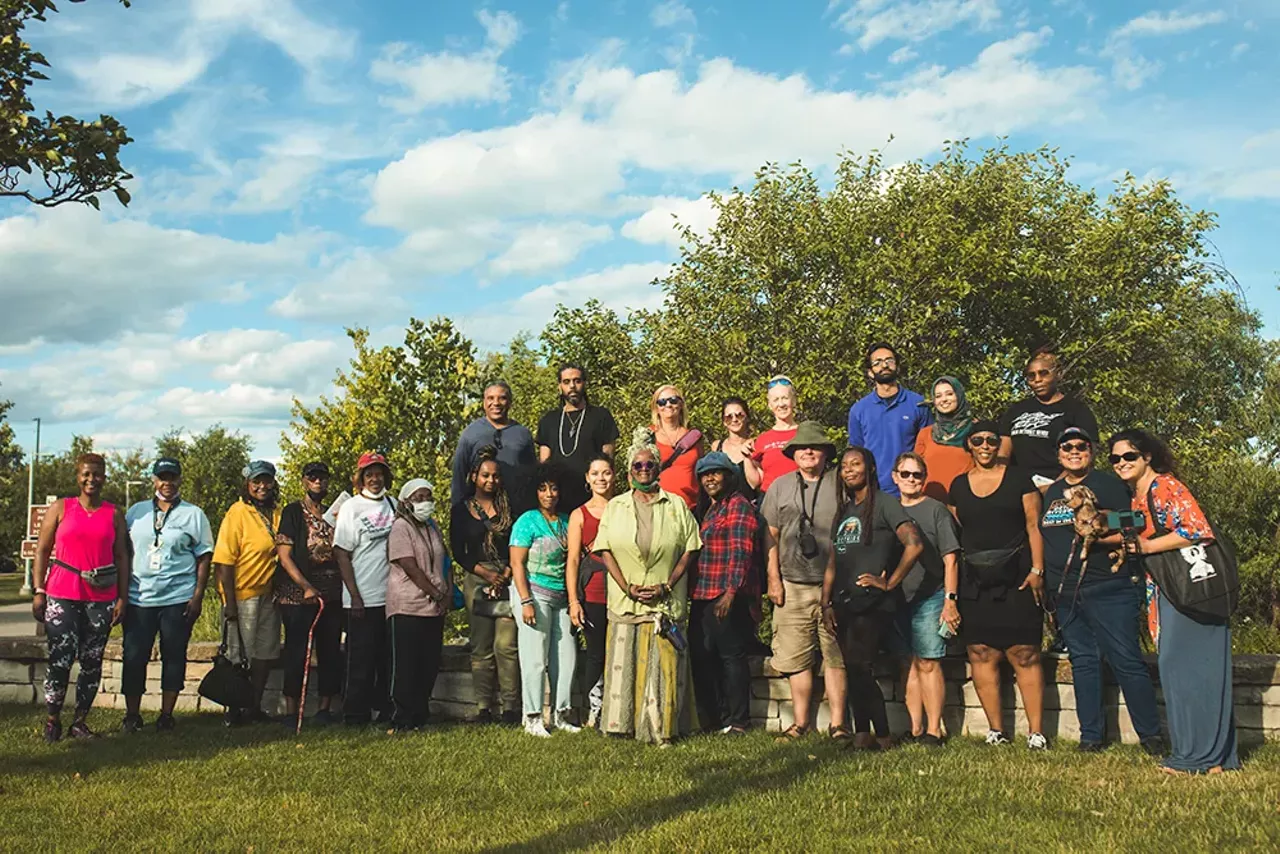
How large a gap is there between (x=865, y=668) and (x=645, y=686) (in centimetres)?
144

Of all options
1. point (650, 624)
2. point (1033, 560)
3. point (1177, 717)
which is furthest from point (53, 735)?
point (1177, 717)

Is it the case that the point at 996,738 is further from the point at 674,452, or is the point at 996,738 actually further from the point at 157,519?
the point at 157,519

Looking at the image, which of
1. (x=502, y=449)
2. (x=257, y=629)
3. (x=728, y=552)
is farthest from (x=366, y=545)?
(x=728, y=552)

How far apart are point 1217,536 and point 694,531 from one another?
312cm

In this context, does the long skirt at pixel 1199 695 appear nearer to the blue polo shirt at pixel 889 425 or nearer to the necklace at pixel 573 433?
the blue polo shirt at pixel 889 425

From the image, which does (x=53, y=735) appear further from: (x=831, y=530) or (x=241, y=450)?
(x=241, y=450)

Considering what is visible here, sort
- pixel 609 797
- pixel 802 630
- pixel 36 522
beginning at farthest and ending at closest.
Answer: pixel 36 522 → pixel 802 630 → pixel 609 797

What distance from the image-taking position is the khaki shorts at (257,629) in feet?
27.2

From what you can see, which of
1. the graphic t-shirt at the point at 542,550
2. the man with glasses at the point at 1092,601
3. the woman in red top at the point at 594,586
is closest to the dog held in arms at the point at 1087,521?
the man with glasses at the point at 1092,601

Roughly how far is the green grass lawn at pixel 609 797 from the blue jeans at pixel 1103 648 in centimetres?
24

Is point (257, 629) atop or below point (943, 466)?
below

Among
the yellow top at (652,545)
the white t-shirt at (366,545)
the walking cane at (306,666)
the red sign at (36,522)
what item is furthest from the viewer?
the red sign at (36,522)

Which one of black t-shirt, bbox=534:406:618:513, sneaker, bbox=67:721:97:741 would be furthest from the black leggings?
sneaker, bbox=67:721:97:741

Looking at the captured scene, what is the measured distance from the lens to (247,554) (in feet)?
27.1
